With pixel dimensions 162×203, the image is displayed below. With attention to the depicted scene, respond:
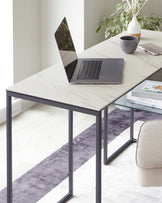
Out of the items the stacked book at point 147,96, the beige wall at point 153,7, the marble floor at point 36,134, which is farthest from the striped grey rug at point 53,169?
the beige wall at point 153,7

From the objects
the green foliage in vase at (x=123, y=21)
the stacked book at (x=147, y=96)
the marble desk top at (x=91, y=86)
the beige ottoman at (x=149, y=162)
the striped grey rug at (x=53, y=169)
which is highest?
the green foliage in vase at (x=123, y=21)

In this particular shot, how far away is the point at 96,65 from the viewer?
2.79 meters

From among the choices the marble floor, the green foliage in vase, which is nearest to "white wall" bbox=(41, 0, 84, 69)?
the green foliage in vase

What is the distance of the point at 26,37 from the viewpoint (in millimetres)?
4203

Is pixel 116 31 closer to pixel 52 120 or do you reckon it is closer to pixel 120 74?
pixel 52 120

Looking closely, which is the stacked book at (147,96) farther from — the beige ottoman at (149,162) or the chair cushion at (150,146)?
the beige ottoman at (149,162)

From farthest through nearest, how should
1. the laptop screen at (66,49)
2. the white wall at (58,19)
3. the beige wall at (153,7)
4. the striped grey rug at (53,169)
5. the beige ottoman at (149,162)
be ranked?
the beige wall at (153,7) → the white wall at (58,19) → the striped grey rug at (53,169) → the laptop screen at (66,49) → the beige ottoman at (149,162)

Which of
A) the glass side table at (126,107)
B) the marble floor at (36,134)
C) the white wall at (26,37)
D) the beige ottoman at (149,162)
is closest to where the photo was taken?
the beige ottoman at (149,162)

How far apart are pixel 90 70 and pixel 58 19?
1703 mm

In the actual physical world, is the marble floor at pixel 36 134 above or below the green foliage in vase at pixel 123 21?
below

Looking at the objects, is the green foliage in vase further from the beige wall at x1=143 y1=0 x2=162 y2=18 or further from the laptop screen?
the laptop screen

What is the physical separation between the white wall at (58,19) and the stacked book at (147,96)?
54.6 inches

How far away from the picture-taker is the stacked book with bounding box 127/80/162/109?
2.91 m

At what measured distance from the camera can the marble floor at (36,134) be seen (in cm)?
344
